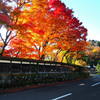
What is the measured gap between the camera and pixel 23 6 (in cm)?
1925


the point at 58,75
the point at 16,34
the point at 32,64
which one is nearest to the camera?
the point at 32,64

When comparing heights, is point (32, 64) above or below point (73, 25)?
below

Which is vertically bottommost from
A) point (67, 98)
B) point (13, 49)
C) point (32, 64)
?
point (67, 98)

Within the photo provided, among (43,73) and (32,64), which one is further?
(43,73)

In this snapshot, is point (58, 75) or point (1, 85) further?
point (58, 75)

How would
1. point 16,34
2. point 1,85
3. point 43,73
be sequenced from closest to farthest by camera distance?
point 1,85
point 43,73
point 16,34

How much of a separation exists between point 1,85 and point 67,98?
177 inches

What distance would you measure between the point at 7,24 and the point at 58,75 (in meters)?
8.31

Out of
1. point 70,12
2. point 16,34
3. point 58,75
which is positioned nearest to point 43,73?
point 58,75

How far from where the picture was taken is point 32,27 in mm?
18672

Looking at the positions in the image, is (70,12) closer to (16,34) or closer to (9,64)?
(16,34)

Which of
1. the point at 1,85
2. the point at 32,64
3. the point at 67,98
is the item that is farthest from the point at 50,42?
the point at 67,98

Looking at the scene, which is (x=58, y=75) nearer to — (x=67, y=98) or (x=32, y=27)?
(x=32, y=27)

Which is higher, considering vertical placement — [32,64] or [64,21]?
[64,21]
